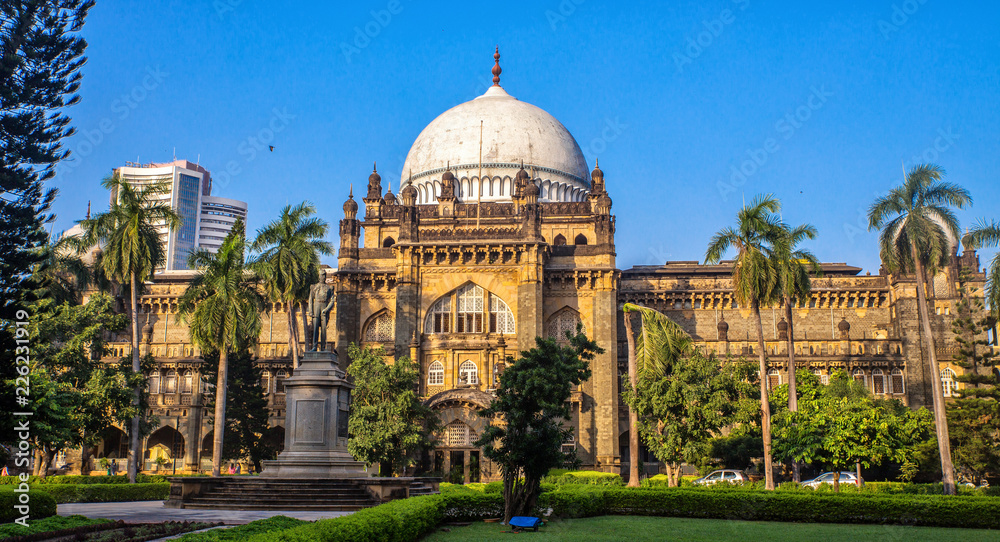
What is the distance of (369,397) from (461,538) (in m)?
21.5

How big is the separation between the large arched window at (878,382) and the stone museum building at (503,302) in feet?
0.19

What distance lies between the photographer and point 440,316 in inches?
1871

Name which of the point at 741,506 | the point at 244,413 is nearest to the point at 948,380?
the point at 741,506

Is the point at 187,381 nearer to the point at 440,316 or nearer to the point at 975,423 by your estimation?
the point at 440,316

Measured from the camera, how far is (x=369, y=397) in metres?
Result: 39.8

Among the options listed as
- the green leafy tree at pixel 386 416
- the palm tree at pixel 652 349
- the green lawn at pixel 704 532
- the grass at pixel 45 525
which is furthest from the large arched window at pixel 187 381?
the grass at pixel 45 525

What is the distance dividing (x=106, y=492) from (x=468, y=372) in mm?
20063

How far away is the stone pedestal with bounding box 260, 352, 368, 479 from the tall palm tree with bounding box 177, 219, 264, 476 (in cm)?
1210

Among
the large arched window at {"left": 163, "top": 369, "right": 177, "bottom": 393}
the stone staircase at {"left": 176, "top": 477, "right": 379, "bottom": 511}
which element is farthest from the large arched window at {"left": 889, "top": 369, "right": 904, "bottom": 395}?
the large arched window at {"left": 163, "top": 369, "right": 177, "bottom": 393}

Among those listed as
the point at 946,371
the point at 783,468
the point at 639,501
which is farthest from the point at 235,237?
the point at 946,371

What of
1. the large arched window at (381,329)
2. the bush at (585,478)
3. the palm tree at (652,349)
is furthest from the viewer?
the large arched window at (381,329)

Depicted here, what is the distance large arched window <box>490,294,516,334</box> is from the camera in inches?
1853

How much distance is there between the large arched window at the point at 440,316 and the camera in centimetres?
4738

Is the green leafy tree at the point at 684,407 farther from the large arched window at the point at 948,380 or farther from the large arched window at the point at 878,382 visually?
the large arched window at the point at 948,380
